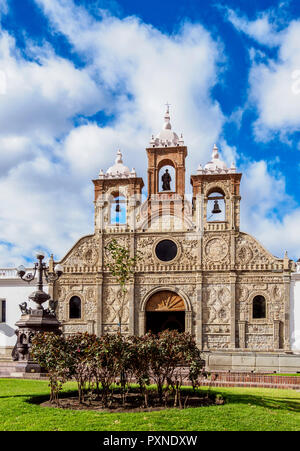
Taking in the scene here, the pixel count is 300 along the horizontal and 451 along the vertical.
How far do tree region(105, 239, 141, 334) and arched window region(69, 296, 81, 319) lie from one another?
2669mm

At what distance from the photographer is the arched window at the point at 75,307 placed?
108 feet

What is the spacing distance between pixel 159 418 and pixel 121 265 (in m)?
23.0

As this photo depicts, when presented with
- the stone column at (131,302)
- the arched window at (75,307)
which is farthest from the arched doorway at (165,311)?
the arched window at (75,307)

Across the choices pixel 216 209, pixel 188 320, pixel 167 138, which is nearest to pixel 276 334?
pixel 188 320

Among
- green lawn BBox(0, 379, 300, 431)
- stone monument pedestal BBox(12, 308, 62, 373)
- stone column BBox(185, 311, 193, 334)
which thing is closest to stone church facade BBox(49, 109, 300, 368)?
stone column BBox(185, 311, 193, 334)

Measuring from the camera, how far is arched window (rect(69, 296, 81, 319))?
32.9 meters

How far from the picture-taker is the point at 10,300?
33719mm

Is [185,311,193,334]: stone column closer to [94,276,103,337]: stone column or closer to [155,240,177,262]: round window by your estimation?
[155,240,177,262]: round window

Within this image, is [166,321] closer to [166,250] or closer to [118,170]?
[166,250]

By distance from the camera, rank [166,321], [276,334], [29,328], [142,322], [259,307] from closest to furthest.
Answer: [29,328] < [276,334] < [259,307] < [142,322] < [166,321]

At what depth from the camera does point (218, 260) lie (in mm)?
31734
